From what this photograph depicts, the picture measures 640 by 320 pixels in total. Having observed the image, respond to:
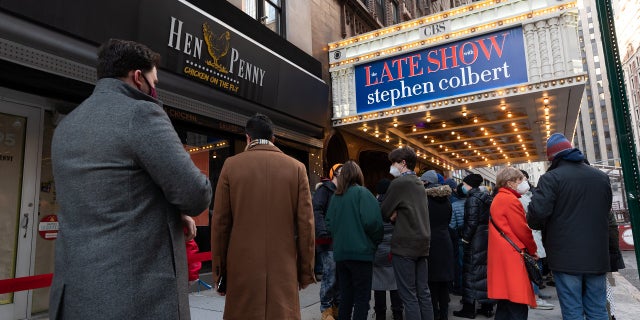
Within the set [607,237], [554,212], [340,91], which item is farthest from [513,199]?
[340,91]

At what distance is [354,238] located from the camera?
4094mm

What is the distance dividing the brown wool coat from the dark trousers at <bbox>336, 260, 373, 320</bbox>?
51.1 inches

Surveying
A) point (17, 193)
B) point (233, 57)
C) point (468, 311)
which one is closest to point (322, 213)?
point (468, 311)

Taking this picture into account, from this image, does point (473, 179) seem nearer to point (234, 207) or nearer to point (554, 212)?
point (554, 212)

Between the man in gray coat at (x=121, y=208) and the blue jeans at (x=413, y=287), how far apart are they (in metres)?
2.90

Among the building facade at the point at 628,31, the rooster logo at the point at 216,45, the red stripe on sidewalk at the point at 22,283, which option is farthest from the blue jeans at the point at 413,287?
the rooster logo at the point at 216,45

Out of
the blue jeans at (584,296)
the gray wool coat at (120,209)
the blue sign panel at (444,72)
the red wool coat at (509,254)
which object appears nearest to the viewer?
the gray wool coat at (120,209)

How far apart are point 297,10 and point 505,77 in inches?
207

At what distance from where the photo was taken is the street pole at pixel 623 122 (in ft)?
7.79

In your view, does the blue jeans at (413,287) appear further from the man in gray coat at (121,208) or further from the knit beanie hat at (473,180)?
the man in gray coat at (121,208)

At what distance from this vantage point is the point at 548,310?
551cm

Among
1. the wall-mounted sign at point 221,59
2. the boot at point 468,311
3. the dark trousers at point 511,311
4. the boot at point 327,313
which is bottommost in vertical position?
the boot at point 468,311

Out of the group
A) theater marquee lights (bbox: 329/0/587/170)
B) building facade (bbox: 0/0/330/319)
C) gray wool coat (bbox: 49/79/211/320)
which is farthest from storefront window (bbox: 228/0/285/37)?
gray wool coat (bbox: 49/79/211/320)

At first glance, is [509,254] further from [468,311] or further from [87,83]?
[87,83]
